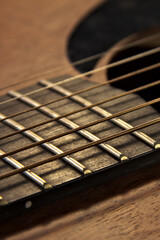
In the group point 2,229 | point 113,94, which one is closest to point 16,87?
point 113,94

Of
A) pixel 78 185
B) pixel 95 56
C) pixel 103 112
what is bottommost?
pixel 78 185

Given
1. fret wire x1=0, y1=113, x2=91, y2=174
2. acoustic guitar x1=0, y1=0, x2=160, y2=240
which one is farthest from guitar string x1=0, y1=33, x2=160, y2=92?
fret wire x1=0, y1=113, x2=91, y2=174

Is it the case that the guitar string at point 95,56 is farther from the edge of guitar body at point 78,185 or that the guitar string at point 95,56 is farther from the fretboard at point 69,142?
the edge of guitar body at point 78,185

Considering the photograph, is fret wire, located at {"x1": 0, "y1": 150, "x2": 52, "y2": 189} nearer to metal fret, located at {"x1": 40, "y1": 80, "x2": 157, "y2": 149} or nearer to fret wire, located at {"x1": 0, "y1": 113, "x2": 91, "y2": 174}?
fret wire, located at {"x1": 0, "y1": 113, "x2": 91, "y2": 174}

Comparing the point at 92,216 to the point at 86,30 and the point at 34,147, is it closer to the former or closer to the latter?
the point at 34,147

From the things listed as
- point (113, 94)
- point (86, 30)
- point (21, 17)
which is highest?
point (21, 17)

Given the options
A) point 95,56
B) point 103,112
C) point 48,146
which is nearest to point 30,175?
point 48,146

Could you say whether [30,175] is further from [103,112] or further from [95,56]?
[95,56]
